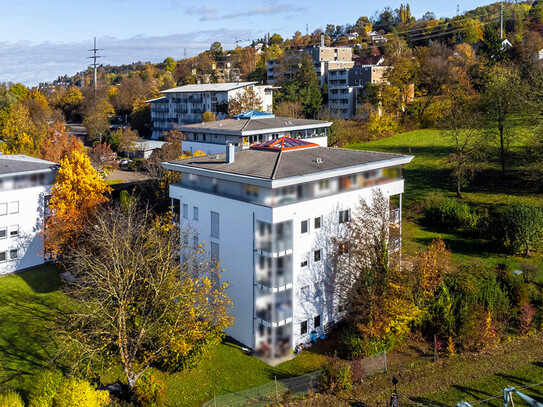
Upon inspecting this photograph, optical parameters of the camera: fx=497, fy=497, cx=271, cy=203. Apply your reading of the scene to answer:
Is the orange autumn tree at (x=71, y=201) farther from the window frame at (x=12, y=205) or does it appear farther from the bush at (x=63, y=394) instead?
the bush at (x=63, y=394)

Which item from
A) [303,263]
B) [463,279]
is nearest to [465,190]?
[463,279]

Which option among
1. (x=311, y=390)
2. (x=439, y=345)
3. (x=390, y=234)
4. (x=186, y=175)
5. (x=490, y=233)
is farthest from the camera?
(x=490, y=233)

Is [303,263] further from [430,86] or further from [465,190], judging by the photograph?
[430,86]

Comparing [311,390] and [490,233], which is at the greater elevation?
[490,233]

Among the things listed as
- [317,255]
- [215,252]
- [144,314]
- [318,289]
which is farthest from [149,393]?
[317,255]

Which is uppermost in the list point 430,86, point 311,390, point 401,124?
point 430,86

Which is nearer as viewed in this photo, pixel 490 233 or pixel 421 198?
pixel 490 233

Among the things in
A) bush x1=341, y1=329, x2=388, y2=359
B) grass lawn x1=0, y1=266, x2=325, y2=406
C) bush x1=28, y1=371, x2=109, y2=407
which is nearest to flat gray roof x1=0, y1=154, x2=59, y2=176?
grass lawn x1=0, y1=266, x2=325, y2=406
